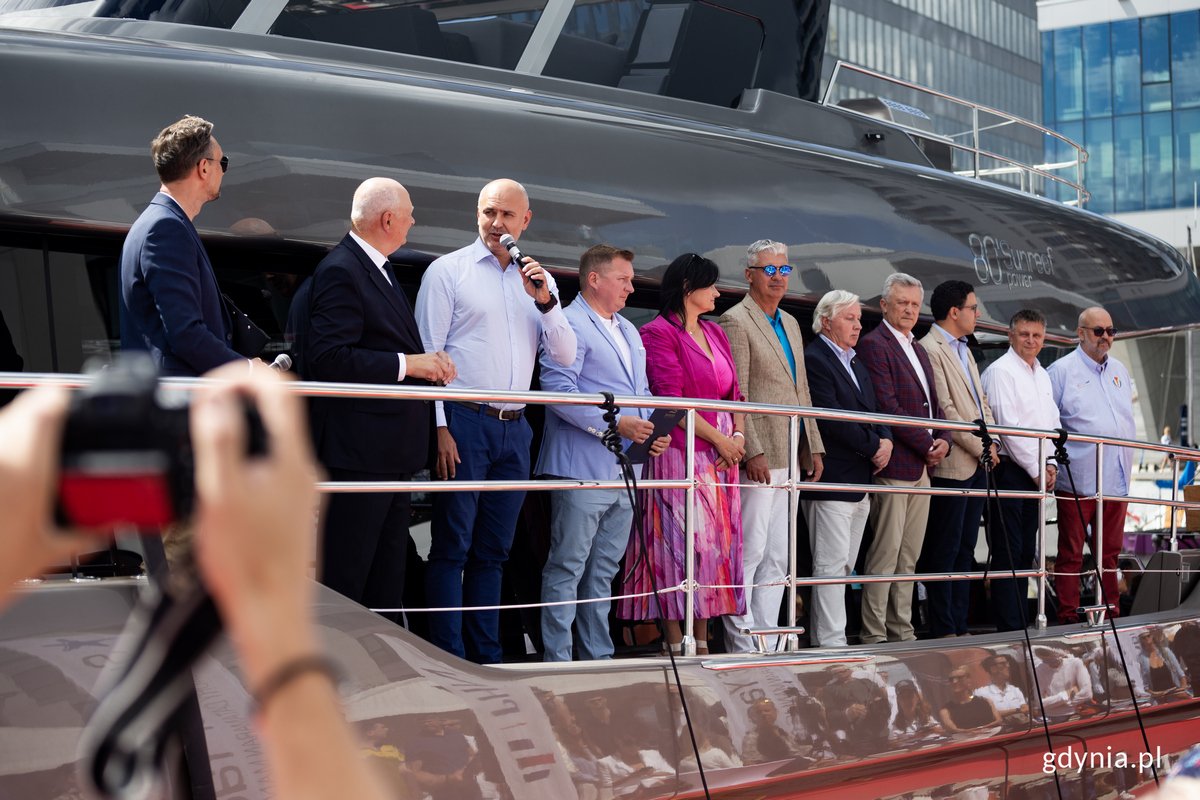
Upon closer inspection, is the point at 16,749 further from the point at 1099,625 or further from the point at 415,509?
the point at 1099,625

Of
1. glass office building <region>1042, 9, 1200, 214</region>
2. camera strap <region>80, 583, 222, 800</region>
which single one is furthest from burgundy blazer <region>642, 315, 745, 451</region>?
glass office building <region>1042, 9, 1200, 214</region>

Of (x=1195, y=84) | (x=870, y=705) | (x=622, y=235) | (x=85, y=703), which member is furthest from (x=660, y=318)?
(x=1195, y=84)

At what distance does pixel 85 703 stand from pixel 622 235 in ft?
9.09

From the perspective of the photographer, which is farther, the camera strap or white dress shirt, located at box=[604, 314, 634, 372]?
white dress shirt, located at box=[604, 314, 634, 372]

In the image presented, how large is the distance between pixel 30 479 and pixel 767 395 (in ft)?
14.6

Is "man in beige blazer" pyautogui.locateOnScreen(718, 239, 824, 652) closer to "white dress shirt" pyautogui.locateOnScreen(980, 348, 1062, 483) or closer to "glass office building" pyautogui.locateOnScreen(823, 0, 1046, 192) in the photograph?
"white dress shirt" pyautogui.locateOnScreen(980, 348, 1062, 483)

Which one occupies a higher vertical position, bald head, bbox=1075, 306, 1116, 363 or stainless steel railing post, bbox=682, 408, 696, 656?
bald head, bbox=1075, 306, 1116, 363

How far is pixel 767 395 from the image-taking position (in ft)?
16.9

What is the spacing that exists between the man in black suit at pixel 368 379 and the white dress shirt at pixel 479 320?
0.20 meters

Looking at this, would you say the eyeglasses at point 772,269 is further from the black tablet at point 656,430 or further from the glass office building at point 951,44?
the glass office building at point 951,44

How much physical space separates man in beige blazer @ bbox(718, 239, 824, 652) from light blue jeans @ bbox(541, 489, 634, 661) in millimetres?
595

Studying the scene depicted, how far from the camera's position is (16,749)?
9.36 feet

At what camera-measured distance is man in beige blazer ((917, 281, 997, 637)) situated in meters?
5.68

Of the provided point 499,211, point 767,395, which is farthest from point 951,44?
point 499,211
